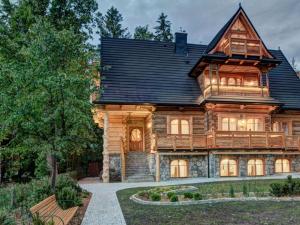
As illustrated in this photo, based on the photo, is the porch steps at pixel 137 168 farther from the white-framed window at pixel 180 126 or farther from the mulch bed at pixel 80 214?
the mulch bed at pixel 80 214

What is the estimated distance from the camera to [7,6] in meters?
25.7

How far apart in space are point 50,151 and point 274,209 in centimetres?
776

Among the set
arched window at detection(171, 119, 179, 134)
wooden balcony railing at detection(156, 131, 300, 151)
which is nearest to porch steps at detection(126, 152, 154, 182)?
wooden balcony railing at detection(156, 131, 300, 151)

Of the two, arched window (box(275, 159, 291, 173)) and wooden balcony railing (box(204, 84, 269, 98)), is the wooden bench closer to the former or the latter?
wooden balcony railing (box(204, 84, 269, 98))

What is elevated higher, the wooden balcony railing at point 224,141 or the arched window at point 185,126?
the arched window at point 185,126

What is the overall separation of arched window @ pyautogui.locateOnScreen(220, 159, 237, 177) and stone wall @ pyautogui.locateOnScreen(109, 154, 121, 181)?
7.03 meters

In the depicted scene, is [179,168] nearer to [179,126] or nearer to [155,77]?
→ [179,126]

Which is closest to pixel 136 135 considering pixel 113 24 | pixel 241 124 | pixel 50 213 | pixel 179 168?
pixel 179 168

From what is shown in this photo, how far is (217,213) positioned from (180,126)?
45.8 ft

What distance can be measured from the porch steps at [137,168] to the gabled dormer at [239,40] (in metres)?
9.22

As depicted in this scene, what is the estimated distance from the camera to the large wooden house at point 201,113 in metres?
22.2

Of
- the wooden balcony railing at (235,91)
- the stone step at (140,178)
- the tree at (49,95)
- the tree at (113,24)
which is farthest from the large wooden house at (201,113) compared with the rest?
the tree at (113,24)

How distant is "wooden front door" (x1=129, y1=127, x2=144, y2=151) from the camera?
84.4ft

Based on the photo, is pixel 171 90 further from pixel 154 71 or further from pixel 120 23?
pixel 120 23
